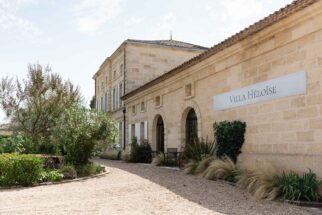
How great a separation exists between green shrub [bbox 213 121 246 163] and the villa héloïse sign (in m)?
0.59

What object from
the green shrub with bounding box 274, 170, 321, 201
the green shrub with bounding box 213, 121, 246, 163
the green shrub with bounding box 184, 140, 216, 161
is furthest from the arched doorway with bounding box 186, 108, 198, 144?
the green shrub with bounding box 274, 170, 321, 201

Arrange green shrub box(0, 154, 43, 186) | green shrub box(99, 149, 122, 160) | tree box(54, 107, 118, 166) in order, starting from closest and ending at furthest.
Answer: green shrub box(0, 154, 43, 186) < tree box(54, 107, 118, 166) < green shrub box(99, 149, 122, 160)

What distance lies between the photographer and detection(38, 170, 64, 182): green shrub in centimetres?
1002

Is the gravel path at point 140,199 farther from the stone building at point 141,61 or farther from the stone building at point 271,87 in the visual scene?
the stone building at point 141,61

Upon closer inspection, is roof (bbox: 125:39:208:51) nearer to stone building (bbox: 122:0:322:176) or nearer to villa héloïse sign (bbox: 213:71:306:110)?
stone building (bbox: 122:0:322:176)

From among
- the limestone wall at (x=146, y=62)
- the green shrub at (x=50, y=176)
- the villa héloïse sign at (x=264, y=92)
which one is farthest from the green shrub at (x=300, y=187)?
the limestone wall at (x=146, y=62)

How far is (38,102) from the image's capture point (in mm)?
17312

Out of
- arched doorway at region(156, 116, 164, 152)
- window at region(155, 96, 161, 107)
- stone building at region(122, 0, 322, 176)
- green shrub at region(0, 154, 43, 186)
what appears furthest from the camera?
→ arched doorway at region(156, 116, 164, 152)

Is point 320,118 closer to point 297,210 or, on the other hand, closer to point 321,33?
point 321,33

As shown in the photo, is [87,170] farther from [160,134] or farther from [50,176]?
Answer: [160,134]

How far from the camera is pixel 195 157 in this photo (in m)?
11.6

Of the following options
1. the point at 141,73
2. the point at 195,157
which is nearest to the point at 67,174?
the point at 195,157

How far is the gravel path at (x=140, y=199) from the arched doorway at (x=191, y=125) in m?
4.30

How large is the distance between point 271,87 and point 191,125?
5.59 m
